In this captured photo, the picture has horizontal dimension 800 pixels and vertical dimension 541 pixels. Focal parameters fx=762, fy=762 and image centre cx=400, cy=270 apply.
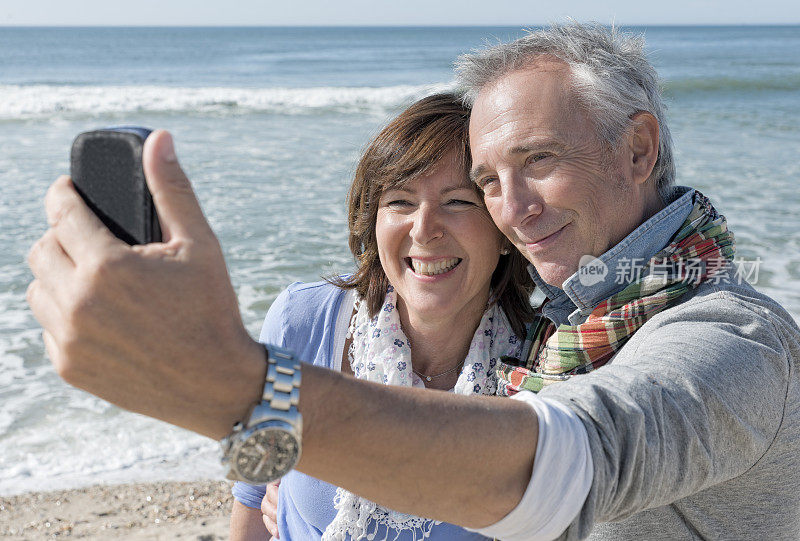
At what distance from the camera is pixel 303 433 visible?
1.05 meters

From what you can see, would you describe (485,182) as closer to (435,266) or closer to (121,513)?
(435,266)

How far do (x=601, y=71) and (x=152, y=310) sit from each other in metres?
1.50

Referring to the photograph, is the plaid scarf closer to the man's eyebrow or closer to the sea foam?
the man's eyebrow

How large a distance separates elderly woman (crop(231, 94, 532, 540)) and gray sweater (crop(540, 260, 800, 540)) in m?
0.76

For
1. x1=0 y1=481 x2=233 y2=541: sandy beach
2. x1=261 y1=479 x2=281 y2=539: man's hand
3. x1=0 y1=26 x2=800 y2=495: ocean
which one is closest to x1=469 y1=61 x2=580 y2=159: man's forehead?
x1=0 y1=26 x2=800 y2=495: ocean

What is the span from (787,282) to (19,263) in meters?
7.20

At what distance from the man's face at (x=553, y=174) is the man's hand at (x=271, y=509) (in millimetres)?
1219

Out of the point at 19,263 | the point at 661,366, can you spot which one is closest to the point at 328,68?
the point at 19,263

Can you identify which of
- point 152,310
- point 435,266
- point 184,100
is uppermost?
point 152,310

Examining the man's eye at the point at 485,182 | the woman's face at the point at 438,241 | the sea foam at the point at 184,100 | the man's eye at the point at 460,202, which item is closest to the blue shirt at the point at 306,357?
the woman's face at the point at 438,241

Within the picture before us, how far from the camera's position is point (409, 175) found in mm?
2395

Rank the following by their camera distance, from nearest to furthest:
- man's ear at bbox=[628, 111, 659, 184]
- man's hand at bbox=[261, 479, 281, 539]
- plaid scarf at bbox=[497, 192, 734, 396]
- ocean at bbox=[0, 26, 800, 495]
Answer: plaid scarf at bbox=[497, 192, 734, 396], man's ear at bbox=[628, 111, 659, 184], man's hand at bbox=[261, 479, 281, 539], ocean at bbox=[0, 26, 800, 495]

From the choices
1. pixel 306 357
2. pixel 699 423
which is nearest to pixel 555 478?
pixel 699 423

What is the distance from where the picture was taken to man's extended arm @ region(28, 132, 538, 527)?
942 millimetres
